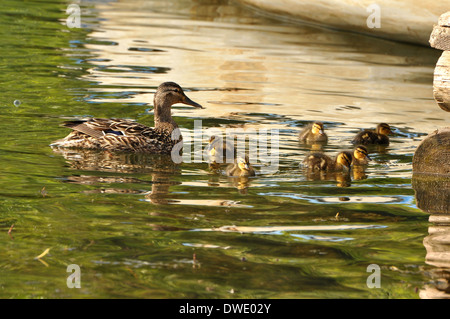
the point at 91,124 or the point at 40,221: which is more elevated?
the point at 91,124

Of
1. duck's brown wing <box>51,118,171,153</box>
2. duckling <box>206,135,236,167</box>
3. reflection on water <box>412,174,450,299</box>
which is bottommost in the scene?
reflection on water <box>412,174,450,299</box>

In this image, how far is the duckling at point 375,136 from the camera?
28.7 ft

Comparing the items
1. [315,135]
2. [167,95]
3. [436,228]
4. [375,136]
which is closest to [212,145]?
[167,95]

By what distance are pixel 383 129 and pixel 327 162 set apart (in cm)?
161

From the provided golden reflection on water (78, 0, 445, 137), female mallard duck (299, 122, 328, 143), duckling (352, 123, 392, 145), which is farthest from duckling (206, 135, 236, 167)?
golden reflection on water (78, 0, 445, 137)

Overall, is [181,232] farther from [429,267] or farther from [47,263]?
[429,267]

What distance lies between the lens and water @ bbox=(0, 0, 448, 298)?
15.7 feet

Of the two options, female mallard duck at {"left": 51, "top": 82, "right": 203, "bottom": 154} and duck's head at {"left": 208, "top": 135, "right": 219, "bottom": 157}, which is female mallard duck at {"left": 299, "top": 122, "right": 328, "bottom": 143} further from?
female mallard duck at {"left": 51, "top": 82, "right": 203, "bottom": 154}

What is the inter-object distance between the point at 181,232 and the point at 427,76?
8.68 meters

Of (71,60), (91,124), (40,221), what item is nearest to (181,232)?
(40,221)

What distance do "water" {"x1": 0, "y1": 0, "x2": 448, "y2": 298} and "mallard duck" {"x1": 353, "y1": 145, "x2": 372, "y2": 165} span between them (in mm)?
Result: 122

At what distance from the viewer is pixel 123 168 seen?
7.59m
